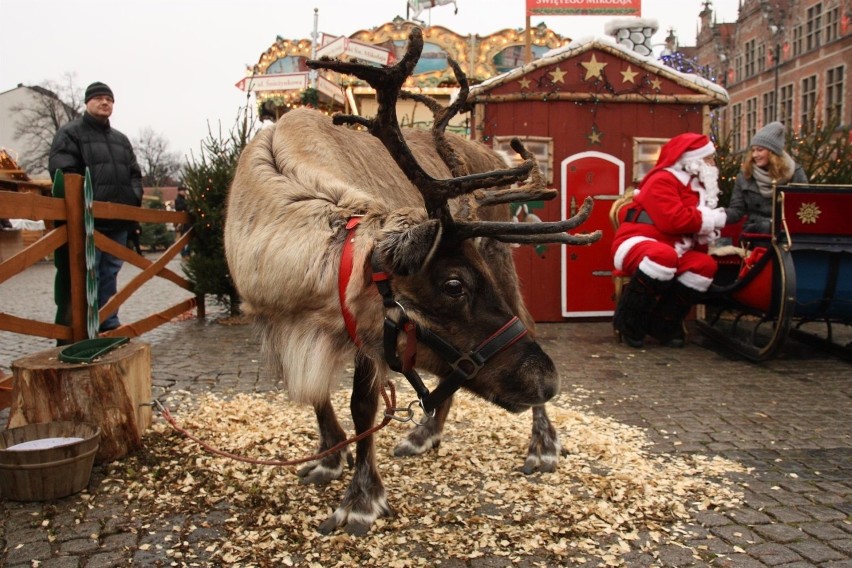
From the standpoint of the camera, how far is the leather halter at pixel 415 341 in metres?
2.83

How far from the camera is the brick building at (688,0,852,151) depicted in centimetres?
3428

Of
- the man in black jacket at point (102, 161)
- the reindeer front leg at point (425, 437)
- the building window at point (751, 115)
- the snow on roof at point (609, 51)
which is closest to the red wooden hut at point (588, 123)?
the snow on roof at point (609, 51)

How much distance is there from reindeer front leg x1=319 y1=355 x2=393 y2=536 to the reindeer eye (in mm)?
592

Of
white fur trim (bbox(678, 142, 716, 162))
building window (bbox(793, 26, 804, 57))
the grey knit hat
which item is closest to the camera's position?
white fur trim (bbox(678, 142, 716, 162))

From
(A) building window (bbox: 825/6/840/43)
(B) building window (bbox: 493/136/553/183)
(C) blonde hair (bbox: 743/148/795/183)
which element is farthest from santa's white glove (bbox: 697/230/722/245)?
(A) building window (bbox: 825/6/840/43)

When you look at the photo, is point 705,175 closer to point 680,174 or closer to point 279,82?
point 680,174

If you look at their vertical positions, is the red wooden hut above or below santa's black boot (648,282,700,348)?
above

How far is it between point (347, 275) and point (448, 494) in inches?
58.6

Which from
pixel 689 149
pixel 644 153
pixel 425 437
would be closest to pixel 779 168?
pixel 689 149

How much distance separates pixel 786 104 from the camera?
39.9 m

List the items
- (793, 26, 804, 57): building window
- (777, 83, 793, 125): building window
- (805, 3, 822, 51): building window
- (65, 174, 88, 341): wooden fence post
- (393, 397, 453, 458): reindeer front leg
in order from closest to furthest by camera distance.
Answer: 1. (393, 397, 453, 458): reindeer front leg
2. (65, 174, 88, 341): wooden fence post
3. (805, 3, 822, 51): building window
4. (793, 26, 804, 57): building window
5. (777, 83, 793, 125): building window

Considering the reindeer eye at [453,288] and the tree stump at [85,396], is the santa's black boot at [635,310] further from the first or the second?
the tree stump at [85,396]

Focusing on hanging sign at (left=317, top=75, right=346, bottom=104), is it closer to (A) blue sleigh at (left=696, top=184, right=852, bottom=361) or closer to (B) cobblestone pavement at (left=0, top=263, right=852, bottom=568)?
(B) cobblestone pavement at (left=0, top=263, right=852, bottom=568)

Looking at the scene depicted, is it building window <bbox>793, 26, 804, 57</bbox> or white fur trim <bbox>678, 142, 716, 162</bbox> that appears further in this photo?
building window <bbox>793, 26, 804, 57</bbox>
